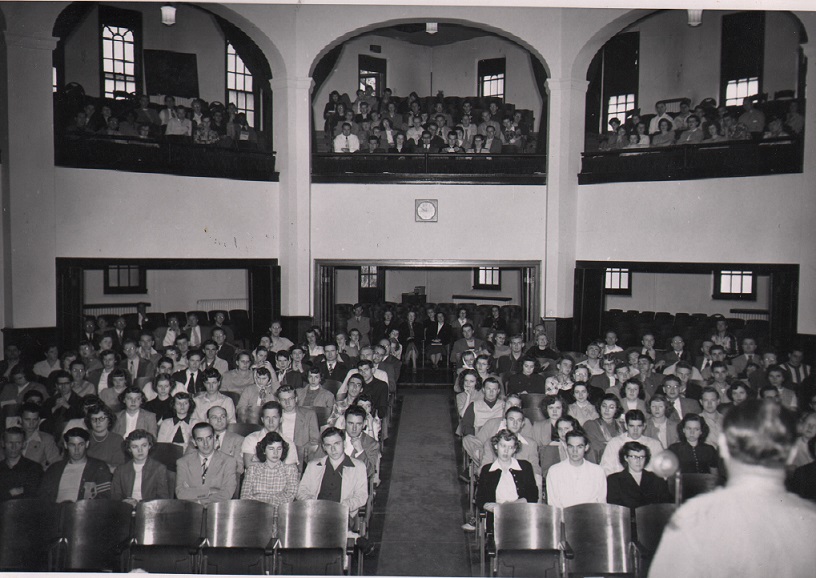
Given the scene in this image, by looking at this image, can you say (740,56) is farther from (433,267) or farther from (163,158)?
(163,158)

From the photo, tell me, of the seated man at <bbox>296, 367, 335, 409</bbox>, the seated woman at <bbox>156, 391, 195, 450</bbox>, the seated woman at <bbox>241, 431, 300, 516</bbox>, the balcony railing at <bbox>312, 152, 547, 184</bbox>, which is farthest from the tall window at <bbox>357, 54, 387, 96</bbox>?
the seated woman at <bbox>241, 431, 300, 516</bbox>

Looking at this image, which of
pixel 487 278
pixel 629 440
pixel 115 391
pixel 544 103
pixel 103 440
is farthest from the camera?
pixel 487 278

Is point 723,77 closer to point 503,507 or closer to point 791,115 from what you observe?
point 791,115

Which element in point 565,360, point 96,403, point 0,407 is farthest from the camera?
point 565,360

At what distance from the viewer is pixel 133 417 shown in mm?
6410

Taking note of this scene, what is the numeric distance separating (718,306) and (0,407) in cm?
1438

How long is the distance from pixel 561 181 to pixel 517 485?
24.7ft

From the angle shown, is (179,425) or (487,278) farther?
(487,278)

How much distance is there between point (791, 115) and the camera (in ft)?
31.9

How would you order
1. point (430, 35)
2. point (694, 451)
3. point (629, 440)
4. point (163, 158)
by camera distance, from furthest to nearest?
point (430, 35)
point (163, 158)
point (694, 451)
point (629, 440)

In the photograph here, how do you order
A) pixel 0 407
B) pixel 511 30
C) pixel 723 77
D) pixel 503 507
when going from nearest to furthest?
pixel 503 507
pixel 0 407
pixel 511 30
pixel 723 77

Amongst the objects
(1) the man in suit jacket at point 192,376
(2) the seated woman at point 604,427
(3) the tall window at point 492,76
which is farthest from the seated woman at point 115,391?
(3) the tall window at point 492,76

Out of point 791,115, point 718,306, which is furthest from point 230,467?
point 718,306

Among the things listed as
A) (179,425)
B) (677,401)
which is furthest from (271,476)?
(677,401)
